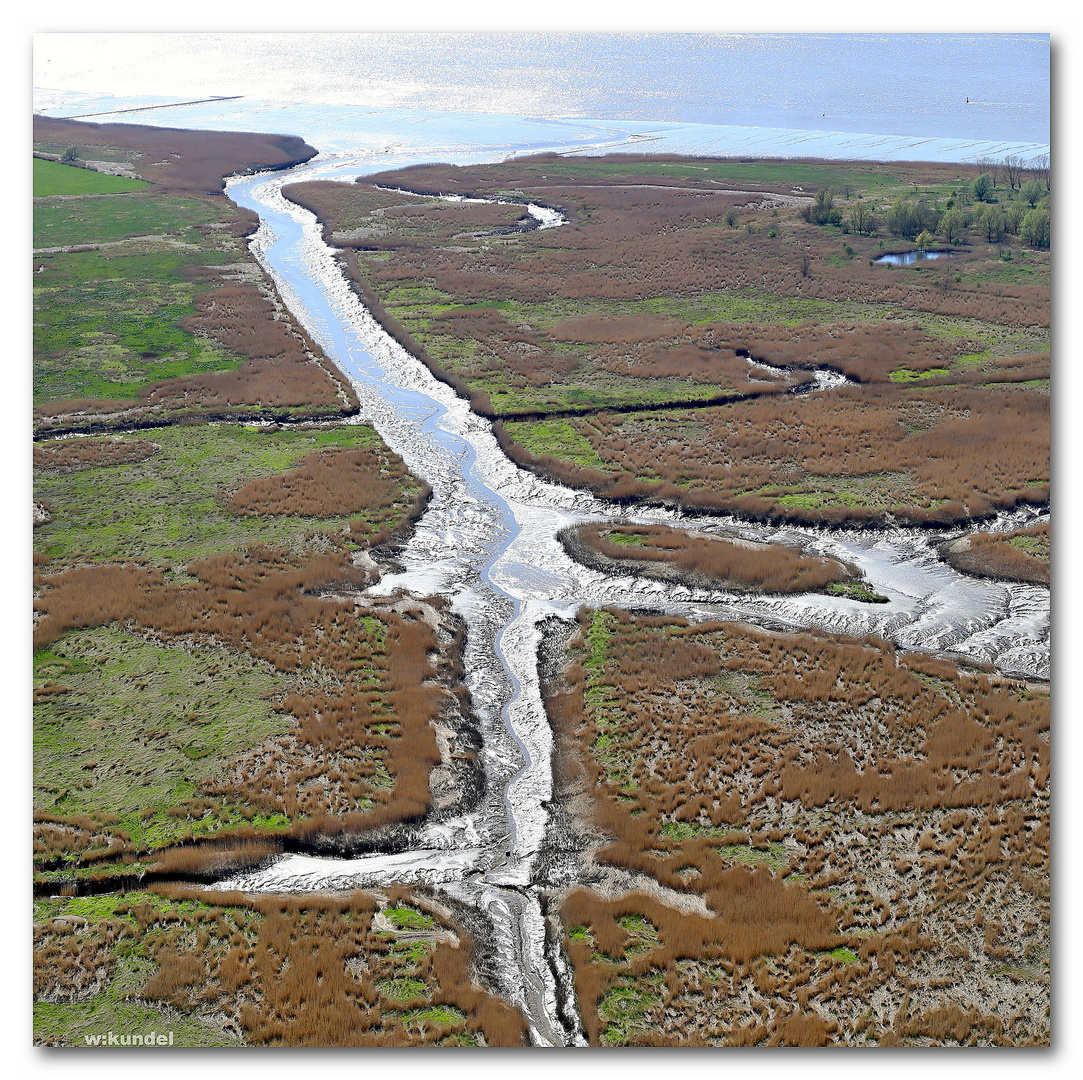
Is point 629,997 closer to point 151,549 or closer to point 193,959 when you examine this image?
point 193,959

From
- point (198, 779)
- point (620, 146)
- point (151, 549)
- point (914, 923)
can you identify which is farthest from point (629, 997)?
point (620, 146)

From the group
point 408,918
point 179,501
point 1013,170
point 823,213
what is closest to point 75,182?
point 823,213

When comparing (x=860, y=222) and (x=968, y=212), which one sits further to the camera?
(x=860, y=222)

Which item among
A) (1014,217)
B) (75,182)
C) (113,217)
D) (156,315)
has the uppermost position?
(75,182)

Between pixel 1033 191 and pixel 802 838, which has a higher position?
pixel 1033 191

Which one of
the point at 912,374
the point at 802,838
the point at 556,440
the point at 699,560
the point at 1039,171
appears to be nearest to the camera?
the point at 802,838

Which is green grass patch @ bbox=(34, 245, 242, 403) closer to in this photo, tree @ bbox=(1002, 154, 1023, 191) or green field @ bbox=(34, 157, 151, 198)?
green field @ bbox=(34, 157, 151, 198)

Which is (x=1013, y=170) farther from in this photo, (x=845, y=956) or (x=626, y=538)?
(x=845, y=956)

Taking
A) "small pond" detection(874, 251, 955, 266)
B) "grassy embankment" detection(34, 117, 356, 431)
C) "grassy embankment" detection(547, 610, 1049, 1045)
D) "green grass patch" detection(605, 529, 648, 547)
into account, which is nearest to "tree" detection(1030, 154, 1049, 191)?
"small pond" detection(874, 251, 955, 266)
